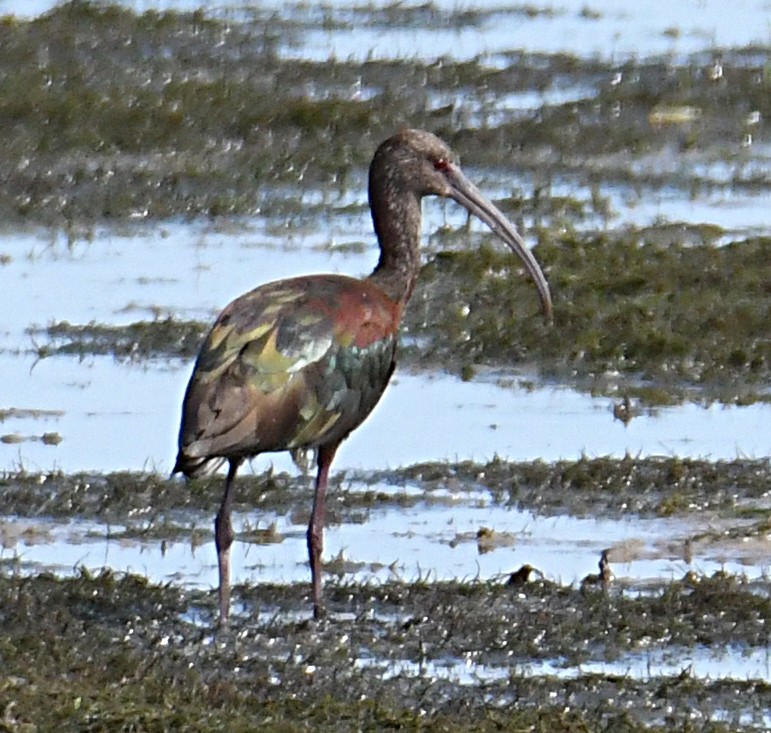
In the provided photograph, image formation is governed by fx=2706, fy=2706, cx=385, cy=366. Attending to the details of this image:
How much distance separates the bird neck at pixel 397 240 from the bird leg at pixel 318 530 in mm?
763

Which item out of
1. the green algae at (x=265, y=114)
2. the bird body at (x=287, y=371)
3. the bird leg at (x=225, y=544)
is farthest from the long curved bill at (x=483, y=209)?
the green algae at (x=265, y=114)

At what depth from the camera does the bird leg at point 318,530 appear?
28.1ft

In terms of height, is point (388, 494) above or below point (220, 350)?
below

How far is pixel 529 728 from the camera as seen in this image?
7.12m

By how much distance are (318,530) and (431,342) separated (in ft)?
13.7

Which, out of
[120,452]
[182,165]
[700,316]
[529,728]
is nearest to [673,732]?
[529,728]

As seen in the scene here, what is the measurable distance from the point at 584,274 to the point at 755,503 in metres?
3.80

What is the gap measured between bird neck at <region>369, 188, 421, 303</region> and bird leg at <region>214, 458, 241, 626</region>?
115 cm

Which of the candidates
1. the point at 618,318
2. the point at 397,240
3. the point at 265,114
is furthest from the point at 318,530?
the point at 265,114

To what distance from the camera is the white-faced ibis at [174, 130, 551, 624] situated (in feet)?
26.9

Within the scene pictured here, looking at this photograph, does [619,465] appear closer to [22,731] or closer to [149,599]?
[149,599]

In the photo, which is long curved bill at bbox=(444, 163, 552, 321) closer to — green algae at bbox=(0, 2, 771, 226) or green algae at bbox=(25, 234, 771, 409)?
green algae at bbox=(25, 234, 771, 409)

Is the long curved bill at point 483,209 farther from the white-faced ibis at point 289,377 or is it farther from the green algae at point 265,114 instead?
the green algae at point 265,114

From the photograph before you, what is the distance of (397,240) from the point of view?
373 inches
